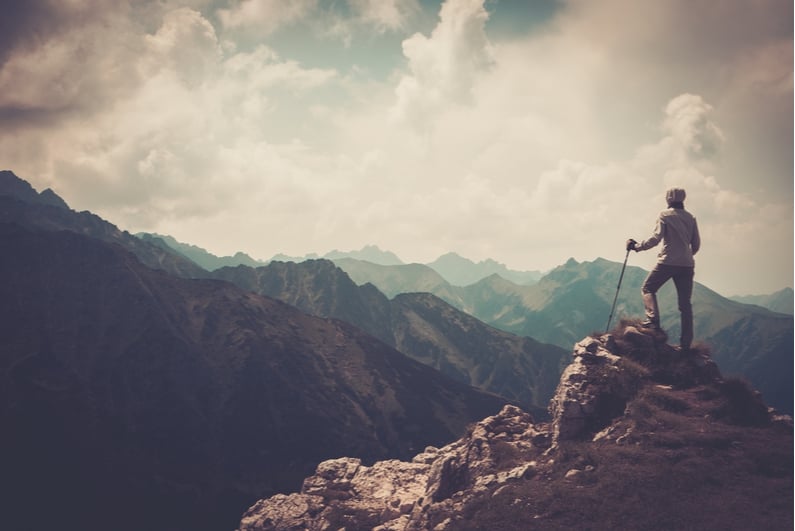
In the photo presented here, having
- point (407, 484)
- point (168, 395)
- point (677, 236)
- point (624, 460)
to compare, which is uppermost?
point (677, 236)

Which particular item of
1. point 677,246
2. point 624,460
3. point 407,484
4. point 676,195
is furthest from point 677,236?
point 407,484

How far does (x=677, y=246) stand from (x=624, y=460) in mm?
8033

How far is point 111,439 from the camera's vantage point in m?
105

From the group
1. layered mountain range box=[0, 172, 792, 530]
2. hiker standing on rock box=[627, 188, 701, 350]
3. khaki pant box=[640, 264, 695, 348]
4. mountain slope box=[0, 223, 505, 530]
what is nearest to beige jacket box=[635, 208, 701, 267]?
hiker standing on rock box=[627, 188, 701, 350]

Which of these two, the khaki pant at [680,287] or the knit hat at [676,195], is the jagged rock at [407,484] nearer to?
the khaki pant at [680,287]

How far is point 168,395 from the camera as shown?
12238 centimetres

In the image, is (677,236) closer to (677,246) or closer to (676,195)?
(677,246)

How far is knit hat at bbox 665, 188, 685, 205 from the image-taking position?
16438mm

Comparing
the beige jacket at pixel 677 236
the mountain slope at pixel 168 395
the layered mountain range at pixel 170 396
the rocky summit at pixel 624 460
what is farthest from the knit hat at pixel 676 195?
the mountain slope at pixel 168 395

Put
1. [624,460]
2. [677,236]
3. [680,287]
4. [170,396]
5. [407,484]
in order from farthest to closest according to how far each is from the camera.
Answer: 1. [170,396]
2. [407,484]
3. [680,287]
4. [677,236]
5. [624,460]

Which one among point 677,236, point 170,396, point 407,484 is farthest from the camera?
point 170,396

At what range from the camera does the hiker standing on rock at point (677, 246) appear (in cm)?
1620

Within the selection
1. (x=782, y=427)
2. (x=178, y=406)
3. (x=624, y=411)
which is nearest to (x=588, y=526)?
(x=624, y=411)

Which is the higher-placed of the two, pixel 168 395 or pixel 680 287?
pixel 680 287
